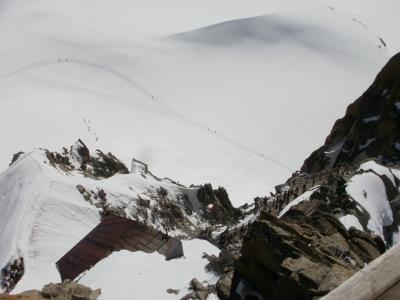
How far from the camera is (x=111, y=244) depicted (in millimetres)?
18969

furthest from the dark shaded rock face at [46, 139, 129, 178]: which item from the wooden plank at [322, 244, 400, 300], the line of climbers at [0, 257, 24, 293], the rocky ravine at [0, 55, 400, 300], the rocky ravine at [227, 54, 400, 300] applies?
the wooden plank at [322, 244, 400, 300]

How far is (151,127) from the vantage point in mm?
59031

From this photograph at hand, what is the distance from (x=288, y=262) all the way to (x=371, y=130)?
24279mm

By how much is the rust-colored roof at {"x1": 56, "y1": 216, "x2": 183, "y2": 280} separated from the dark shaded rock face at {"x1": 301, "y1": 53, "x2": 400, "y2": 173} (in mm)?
14546

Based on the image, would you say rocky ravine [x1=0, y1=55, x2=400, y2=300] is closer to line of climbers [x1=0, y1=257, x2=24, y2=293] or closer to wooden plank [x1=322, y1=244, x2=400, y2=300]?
line of climbers [x1=0, y1=257, x2=24, y2=293]

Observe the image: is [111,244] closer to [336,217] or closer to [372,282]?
[336,217]

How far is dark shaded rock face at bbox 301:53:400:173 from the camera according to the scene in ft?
102

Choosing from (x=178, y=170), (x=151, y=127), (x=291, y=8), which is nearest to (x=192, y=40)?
(x=291, y=8)

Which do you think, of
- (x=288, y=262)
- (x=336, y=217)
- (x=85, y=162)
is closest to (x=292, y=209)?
(x=336, y=217)

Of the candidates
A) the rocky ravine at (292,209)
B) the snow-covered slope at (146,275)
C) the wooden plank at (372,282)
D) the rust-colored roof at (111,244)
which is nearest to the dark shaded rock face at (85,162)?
the rocky ravine at (292,209)

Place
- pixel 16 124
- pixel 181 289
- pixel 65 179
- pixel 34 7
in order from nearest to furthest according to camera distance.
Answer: pixel 181 289 → pixel 65 179 → pixel 16 124 → pixel 34 7

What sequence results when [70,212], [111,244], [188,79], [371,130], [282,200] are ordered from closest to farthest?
1. [111,244]
2. [70,212]
3. [282,200]
4. [371,130]
5. [188,79]

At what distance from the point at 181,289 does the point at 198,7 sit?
85.9 m

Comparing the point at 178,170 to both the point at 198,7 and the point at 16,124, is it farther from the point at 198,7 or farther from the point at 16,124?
the point at 198,7
